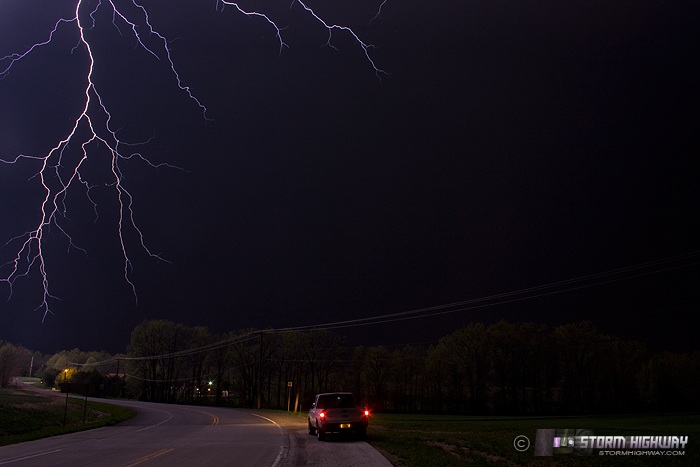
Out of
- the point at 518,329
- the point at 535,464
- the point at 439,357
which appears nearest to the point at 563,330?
the point at 518,329

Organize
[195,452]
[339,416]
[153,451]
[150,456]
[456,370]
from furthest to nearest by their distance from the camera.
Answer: [456,370] → [339,416] → [153,451] → [195,452] → [150,456]

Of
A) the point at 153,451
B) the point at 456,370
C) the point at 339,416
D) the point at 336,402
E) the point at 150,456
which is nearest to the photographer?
the point at 150,456

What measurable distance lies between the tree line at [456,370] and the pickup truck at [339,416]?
40206 millimetres

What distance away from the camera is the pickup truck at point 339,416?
19.2 metres

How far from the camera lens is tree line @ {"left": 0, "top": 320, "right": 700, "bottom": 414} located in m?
67.1

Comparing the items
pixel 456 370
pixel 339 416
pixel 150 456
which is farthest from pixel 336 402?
pixel 456 370

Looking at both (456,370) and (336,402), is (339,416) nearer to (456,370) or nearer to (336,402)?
(336,402)

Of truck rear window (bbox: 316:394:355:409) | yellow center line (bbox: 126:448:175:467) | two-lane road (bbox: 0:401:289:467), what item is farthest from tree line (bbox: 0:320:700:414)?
yellow center line (bbox: 126:448:175:467)

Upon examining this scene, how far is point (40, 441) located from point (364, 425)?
12450 mm

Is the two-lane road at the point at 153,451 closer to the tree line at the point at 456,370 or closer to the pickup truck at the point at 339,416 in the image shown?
the pickup truck at the point at 339,416

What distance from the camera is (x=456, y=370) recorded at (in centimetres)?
7294

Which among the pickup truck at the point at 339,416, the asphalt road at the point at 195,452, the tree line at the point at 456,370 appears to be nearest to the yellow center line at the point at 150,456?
the asphalt road at the point at 195,452

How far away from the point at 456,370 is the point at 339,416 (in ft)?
186

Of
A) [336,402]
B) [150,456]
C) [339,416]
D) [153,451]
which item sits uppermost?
[336,402]
